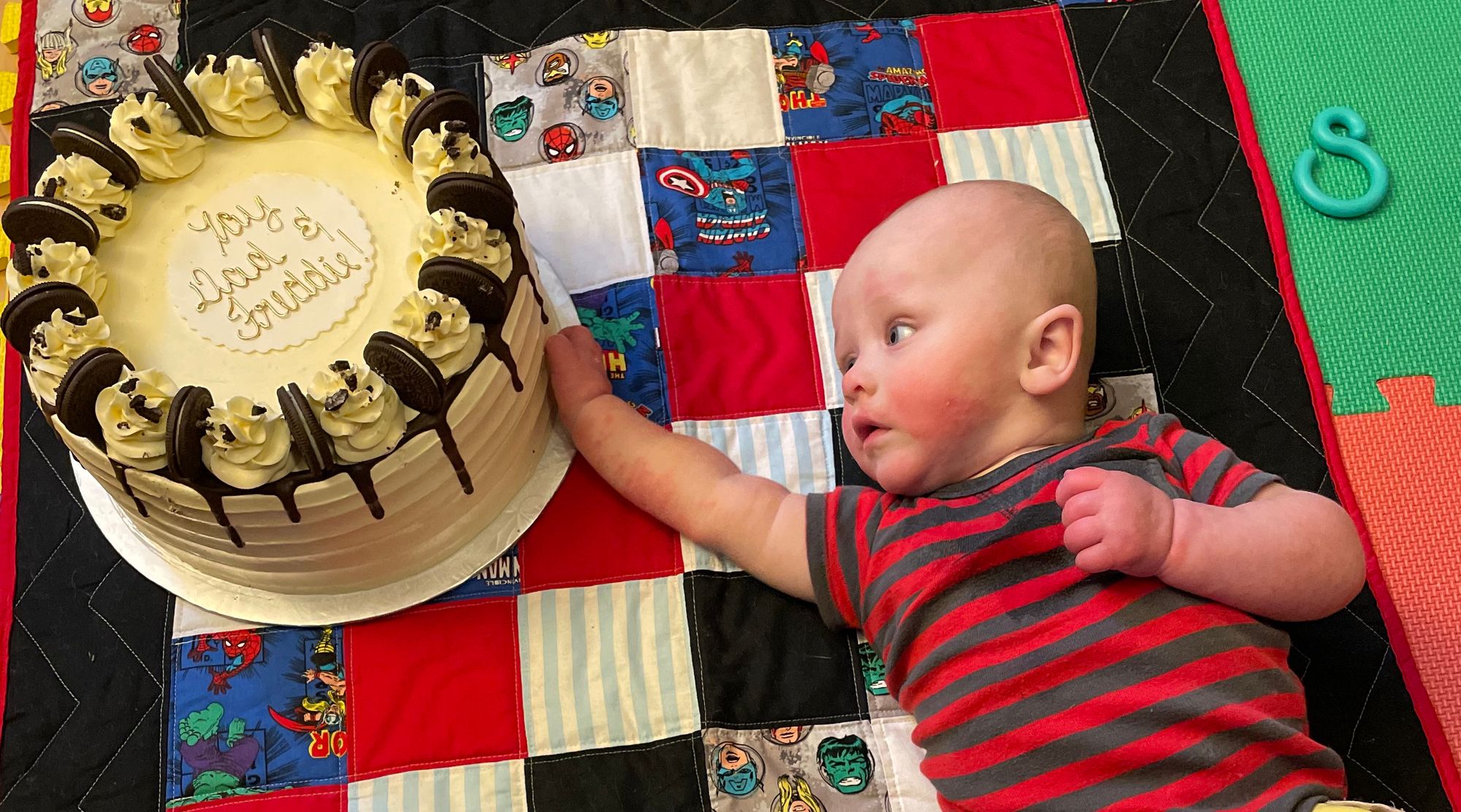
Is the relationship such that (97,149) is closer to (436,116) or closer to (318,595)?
(436,116)

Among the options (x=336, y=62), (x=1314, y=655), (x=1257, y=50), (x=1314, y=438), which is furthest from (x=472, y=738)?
(x=1257, y=50)

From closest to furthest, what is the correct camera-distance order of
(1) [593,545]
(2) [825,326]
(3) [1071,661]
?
(3) [1071,661] < (1) [593,545] < (2) [825,326]

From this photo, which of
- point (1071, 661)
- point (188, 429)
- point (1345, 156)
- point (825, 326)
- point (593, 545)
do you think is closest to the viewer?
point (188, 429)

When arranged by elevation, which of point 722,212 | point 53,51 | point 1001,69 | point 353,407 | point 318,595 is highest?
point 53,51

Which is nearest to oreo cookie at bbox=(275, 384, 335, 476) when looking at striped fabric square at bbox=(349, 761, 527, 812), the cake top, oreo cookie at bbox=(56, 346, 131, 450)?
the cake top

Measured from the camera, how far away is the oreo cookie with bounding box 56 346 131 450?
3.06 feet

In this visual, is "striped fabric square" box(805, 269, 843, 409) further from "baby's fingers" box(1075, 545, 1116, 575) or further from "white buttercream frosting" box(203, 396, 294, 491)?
"white buttercream frosting" box(203, 396, 294, 491)

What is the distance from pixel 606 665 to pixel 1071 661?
1.53ft

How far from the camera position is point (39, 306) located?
3.19 ft

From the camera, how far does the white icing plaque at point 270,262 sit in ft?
3.32

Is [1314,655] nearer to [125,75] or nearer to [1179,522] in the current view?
[1179,522]

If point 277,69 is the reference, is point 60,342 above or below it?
below

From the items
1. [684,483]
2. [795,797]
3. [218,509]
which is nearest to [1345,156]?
[684,483]

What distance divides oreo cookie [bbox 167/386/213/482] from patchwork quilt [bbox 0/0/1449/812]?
32 cm
